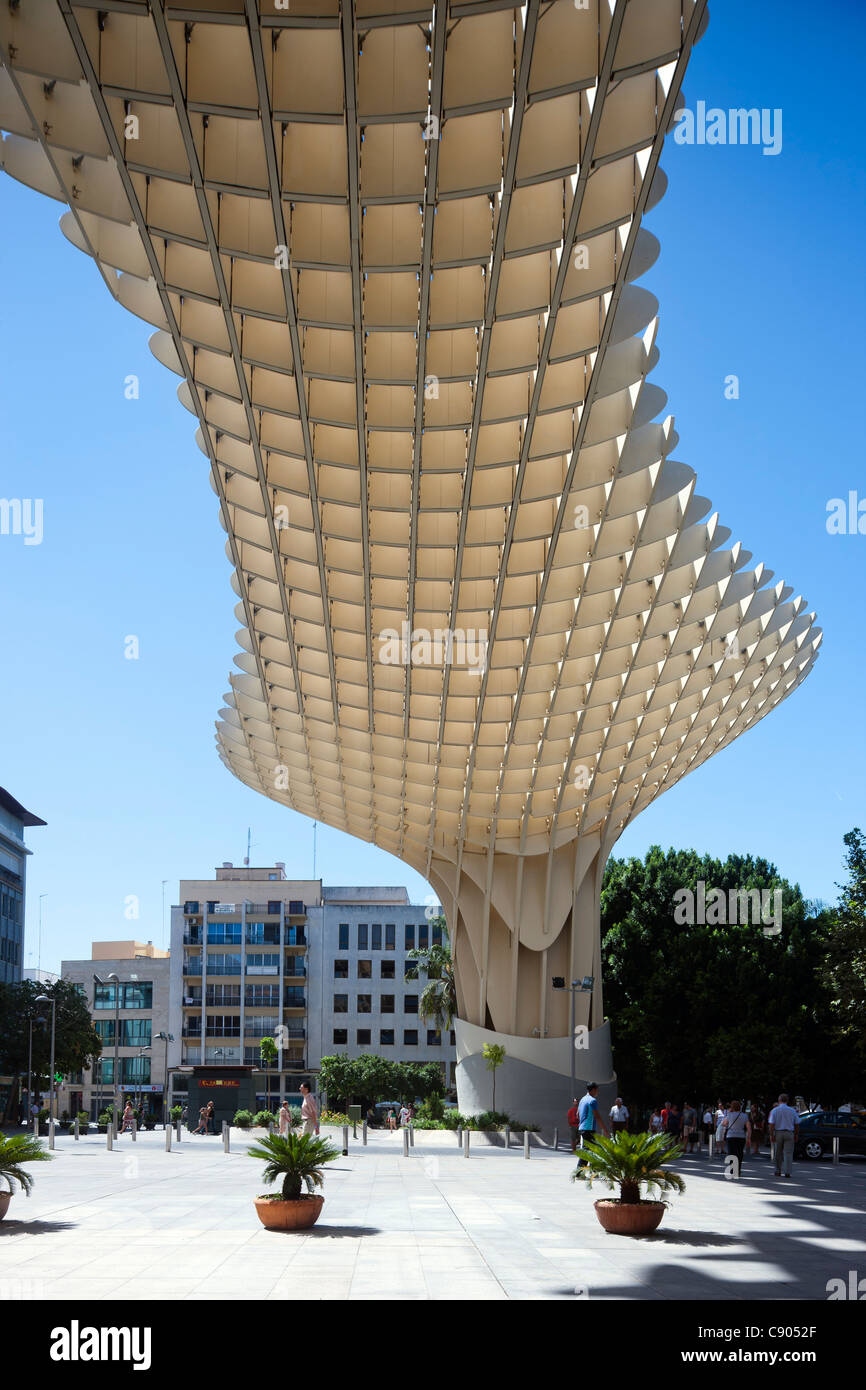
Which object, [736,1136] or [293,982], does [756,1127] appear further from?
[293,982]

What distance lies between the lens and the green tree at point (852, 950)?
3738cm

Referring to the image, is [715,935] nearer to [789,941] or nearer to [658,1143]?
[789,941]

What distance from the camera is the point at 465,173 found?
16.2 m

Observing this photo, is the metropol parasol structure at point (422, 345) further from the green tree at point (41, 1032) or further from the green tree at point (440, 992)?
the green tree at point (41, 1032)

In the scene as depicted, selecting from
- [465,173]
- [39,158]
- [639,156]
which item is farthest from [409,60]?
[39,158]

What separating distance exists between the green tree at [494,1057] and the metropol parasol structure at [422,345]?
1190 centimetres

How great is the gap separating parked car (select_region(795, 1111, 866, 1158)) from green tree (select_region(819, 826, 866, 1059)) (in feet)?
8.61

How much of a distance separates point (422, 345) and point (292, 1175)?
477 inches

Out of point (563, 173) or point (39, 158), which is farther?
point (39, 158)


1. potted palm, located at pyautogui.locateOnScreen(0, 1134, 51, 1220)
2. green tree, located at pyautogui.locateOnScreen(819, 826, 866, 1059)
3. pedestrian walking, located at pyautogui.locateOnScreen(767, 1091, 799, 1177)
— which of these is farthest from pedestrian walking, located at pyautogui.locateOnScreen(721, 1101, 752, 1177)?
potted palm, located at pyautogui.locateOnScreen(0, 1134, 51, 1220)

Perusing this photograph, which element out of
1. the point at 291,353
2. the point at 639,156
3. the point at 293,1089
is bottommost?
the point at 293,1089

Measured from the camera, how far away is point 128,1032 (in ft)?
374

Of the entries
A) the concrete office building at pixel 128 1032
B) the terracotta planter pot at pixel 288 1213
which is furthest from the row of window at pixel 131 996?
the terracotta planter pot at pixel 288 1213
